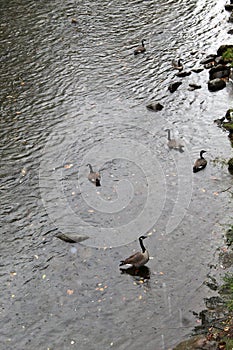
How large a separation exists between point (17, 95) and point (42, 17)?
620 cm

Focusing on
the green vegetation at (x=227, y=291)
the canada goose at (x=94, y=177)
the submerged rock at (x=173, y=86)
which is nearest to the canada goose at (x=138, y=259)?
the green vegetation at (x=227, y=291)

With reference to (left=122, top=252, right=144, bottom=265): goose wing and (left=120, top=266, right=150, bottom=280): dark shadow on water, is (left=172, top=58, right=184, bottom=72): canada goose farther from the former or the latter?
(left=120, top=266, right=150, bottom=280): dark shadow on water

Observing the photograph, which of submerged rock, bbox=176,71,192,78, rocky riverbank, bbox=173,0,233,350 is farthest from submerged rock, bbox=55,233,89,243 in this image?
submerged rock, bbox=176,71,192,78

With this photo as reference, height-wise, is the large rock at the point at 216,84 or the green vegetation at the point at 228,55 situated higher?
the green vegetation at the point at 228,55

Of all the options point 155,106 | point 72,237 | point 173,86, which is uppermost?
point 173,86

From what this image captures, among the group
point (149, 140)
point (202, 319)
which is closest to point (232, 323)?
point (202, 319)

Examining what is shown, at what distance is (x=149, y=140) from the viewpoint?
48.6 feet

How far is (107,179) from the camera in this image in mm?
13688

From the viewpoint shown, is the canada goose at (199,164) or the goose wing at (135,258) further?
the canada goose at (199,164)

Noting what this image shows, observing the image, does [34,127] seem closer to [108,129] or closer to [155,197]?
[108,129]

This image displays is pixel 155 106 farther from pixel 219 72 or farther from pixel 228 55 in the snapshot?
pixel 228 55

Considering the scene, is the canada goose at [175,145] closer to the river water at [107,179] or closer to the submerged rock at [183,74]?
the river water at [107,179]

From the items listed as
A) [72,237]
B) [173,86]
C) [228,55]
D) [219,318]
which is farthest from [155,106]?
[219,318]

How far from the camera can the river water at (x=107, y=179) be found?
1027 cm
